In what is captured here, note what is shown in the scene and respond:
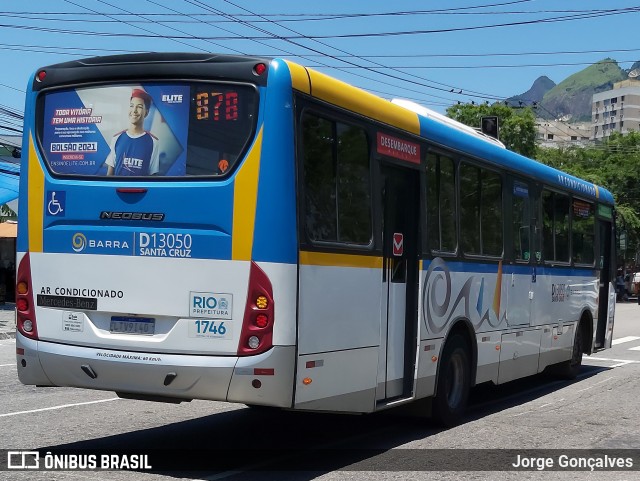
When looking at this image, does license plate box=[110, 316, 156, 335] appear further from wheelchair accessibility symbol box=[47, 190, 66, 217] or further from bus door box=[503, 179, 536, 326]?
bus door box=[503, 179, 536, 326]

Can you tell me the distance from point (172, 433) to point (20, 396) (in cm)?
306

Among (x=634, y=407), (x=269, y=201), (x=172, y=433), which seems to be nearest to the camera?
(x=269, y=201)

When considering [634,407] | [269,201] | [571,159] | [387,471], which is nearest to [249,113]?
[269,201]

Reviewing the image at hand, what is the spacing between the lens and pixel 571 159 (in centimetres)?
6700

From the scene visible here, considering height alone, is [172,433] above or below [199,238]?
below

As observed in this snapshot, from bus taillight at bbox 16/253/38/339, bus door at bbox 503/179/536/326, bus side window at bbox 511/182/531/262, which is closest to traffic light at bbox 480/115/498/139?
bus door at bbox 503/179/536/326

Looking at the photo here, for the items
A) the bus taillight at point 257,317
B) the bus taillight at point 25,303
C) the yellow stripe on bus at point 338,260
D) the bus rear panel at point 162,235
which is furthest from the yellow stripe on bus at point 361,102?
the bus taillight at point 25,303

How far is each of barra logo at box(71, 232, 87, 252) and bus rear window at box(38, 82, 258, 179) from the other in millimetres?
515

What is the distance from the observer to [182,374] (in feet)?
23.9

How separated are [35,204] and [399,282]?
3490 millimetres

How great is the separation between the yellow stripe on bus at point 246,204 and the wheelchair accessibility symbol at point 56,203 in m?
1.56

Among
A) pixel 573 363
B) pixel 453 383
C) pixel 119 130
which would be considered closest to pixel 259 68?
pixel 119 130

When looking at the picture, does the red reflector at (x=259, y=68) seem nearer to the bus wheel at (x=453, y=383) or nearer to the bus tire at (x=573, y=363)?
the bus wheel at (x=453, y=383)

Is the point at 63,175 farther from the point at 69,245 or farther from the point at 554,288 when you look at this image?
the point at 554,288
